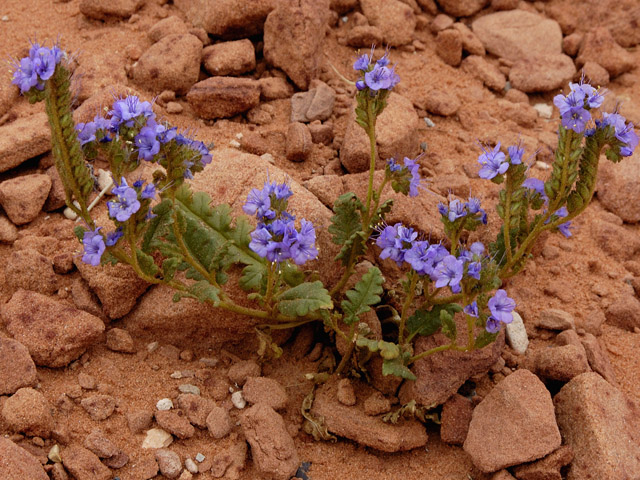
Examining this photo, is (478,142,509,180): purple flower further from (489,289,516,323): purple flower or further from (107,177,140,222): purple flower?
(107,177,140,222): purple flower

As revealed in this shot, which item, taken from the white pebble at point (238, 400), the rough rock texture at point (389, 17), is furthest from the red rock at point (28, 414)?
the rough rock texture at point (389, 17)

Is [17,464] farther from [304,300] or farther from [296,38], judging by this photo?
[296,38]

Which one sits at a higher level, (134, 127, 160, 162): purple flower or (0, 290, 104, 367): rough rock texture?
(134, 127, 160, 162): purple flower

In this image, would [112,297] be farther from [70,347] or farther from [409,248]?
[409,248]

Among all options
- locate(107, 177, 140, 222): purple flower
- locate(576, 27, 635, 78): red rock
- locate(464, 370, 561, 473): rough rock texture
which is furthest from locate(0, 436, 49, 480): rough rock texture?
locate(576, 27, 635, 78): red rock

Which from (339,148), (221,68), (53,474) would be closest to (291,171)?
(339,148)

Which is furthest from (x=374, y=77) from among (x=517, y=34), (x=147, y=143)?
(x=517, y=34)
